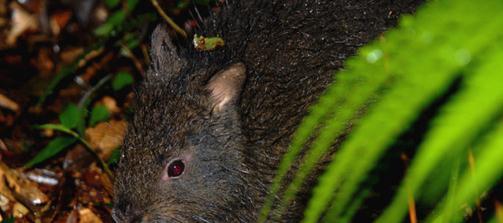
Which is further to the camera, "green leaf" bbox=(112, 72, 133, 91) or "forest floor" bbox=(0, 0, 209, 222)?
"green leaf" bbox=(112, 72, 133, 91)

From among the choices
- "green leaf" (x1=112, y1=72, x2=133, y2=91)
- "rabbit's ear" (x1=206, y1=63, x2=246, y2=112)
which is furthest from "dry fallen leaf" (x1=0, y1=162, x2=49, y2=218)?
"rabbit's ear" (x1=206, y1=63, x2=246, y2=112)

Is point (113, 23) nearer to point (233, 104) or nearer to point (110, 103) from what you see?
point (110, 103)

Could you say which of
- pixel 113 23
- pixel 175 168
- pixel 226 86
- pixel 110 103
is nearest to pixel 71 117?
pixel 113 23

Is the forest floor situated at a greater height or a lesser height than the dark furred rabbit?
lesser

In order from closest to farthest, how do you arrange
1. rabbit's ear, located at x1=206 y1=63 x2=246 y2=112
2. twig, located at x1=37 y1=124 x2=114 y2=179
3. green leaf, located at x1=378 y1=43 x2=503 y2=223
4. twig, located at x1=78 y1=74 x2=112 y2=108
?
1. green leaf, located at x1=378 y1=43 x2=503 y2=223
2. rabbit's ear, located at x1=206 y1=63 x2=246 y2=112
3. twig, located at x1=37 y1=124 x2=114 y2=179
4. twig, located at x1=78 y1=74 x2=112 y2=108

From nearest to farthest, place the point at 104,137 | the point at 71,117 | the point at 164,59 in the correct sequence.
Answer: the point at 164,59 → the point at 71,117 → the point at 104,137

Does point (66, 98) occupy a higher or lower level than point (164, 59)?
lower

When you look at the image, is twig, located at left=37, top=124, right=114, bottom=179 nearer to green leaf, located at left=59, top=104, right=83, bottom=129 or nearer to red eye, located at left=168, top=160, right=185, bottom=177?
green leaf, located at left=59, top=104, right=83, bottom=129

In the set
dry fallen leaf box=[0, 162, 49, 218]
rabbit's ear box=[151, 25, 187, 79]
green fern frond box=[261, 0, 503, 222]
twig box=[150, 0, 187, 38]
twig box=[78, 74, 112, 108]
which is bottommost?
dry fallen leaf box=[0, 162, 49, 218]
